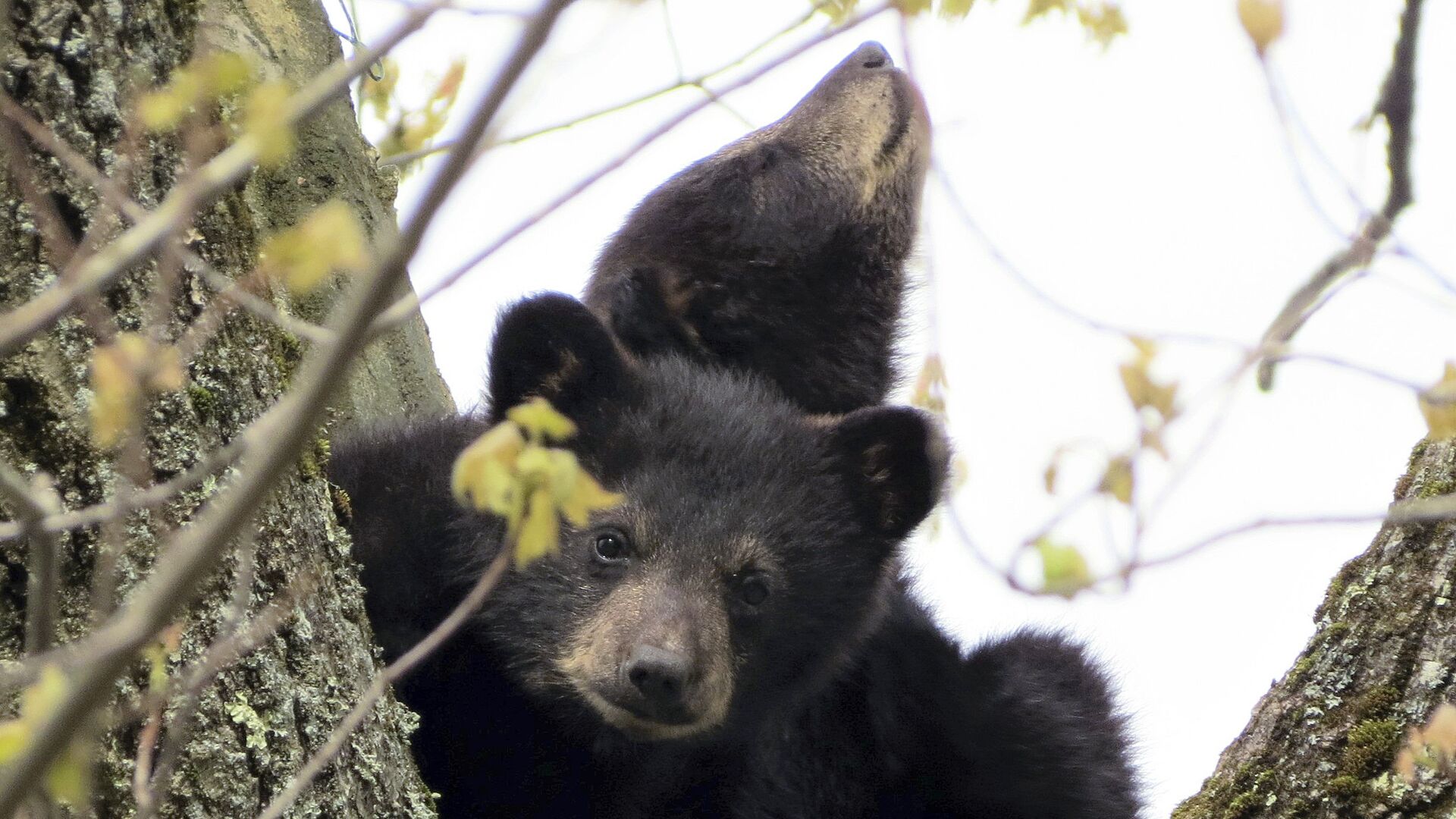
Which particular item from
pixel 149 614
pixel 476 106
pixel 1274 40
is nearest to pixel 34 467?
pixel 149 614

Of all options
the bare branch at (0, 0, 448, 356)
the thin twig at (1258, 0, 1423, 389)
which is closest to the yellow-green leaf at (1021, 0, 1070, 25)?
the thin twig at (1258, 0, 1423, 389)

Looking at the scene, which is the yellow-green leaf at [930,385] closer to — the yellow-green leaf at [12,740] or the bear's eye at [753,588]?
the bear's eye at [753,588]

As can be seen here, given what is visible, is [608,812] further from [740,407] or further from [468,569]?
[740,407]

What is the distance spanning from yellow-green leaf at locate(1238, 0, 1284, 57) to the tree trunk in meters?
1.72

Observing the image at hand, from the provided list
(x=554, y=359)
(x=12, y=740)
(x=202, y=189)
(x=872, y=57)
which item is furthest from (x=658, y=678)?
(x=872, y=57)

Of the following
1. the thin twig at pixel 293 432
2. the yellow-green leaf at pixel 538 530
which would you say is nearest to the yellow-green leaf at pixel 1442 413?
the yellow-green leaf at pixel 538 530

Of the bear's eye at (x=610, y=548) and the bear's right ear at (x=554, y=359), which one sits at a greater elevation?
the bear's right ear at (x=554, y=359)

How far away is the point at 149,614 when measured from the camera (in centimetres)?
161

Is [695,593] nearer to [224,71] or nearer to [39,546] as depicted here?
[224,71]

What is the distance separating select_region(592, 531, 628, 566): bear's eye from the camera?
506 centimetres

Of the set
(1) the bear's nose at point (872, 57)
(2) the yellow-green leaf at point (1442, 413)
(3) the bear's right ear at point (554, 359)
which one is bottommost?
(3) the bear's right ear at point (554, 359)

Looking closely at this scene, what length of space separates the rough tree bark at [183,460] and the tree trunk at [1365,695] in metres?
2.33

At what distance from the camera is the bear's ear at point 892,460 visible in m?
5.45

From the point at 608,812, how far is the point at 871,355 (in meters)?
2.30
